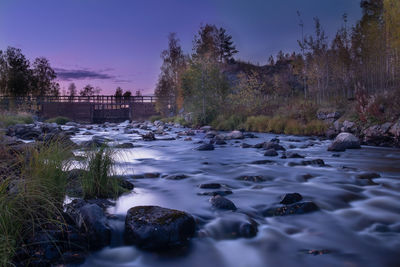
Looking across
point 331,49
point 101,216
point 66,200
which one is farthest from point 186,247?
point 331,49

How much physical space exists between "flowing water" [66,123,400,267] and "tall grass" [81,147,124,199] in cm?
26

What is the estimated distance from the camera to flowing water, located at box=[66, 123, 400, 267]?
3236 mm

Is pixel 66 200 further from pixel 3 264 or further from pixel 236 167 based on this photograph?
pixel 236 167

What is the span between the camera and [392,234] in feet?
12.4

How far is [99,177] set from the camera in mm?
4836

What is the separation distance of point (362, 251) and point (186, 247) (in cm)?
188

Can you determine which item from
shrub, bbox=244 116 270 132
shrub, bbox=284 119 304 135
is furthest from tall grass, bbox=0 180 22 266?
shrub, bbox=244 116 270 132

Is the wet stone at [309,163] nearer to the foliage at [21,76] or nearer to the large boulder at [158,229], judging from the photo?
the large boulder at [158,229]

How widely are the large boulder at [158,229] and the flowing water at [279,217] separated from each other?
4.2 inches

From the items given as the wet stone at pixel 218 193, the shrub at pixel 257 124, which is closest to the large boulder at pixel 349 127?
the shrub at pixel 257 124

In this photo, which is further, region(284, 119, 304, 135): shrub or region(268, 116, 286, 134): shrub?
region(268, 116, 286, 134): shrub

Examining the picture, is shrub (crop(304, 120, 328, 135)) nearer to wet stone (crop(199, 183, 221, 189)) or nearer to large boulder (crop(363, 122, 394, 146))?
large boulder (crop(363, 122, 394, 146))

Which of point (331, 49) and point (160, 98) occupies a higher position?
point (331, 49)

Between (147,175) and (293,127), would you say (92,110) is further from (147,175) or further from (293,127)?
(147,175)
